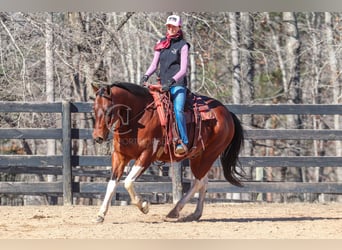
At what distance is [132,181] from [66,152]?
331 centimetres

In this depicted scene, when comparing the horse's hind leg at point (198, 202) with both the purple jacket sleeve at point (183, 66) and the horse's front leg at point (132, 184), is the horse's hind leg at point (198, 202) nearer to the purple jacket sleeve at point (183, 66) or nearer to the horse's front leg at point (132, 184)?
the horse's front leg at point (132, 184)

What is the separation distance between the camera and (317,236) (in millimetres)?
8062

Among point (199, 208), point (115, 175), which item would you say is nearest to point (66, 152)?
point (199, 208)

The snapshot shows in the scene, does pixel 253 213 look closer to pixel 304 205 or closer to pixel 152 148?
pixel 304 205

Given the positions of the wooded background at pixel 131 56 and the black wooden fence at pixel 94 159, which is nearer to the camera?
the black wooden fence at pixel 94 159

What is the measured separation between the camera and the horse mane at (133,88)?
8990 millimetres

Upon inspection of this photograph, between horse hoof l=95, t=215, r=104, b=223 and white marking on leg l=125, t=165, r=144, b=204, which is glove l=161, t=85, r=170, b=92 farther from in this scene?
horse hoof l=95, t=215, r=104, b=223

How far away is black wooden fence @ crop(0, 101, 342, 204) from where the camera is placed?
12.0 m

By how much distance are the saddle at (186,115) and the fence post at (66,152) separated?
9.14 feet

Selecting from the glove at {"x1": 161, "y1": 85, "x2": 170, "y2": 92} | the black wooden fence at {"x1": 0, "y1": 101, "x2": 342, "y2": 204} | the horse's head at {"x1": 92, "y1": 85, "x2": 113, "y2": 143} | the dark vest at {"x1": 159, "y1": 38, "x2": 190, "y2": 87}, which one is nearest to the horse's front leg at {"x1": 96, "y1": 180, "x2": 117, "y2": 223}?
the horse's head at {"x1": 92, "y1": 85, "x2": 113, "y2": 143}

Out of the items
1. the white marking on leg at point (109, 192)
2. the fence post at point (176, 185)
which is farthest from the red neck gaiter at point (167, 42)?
the fence post at point (176, 185)

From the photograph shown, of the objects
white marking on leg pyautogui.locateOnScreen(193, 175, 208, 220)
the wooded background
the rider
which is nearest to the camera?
the rider

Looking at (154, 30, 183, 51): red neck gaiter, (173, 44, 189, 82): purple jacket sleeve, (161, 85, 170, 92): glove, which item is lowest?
(161, 85, 170, 92): glove

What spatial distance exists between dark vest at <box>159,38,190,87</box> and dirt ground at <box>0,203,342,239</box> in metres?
1.81
